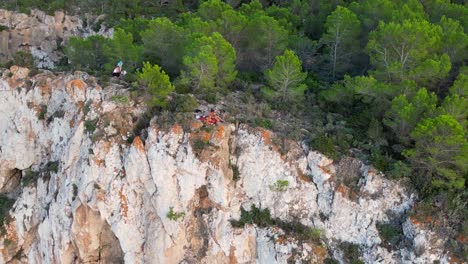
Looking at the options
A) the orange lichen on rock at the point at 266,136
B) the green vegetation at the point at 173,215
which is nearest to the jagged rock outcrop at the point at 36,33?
the green vegetation at the point at 173,215

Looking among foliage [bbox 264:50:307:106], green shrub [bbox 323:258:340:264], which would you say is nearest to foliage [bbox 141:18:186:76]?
foliage [bbox 264:50:307:106]

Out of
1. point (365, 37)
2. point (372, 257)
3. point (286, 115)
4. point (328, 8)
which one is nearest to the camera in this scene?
point (372, 257)

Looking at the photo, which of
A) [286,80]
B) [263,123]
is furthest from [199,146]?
[286,80]

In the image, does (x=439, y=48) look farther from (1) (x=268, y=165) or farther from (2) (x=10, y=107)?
(2) (x=10, y=107)

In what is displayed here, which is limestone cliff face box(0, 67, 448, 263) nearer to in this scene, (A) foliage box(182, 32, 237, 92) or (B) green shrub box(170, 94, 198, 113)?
(B) green shrub box(170, 94, 198, 113)

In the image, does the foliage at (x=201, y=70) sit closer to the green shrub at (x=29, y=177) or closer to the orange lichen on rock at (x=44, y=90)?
the orange lichen on rock at (x=44, y=90)

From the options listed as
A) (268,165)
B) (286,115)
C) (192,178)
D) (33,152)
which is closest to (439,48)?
(286,115)
